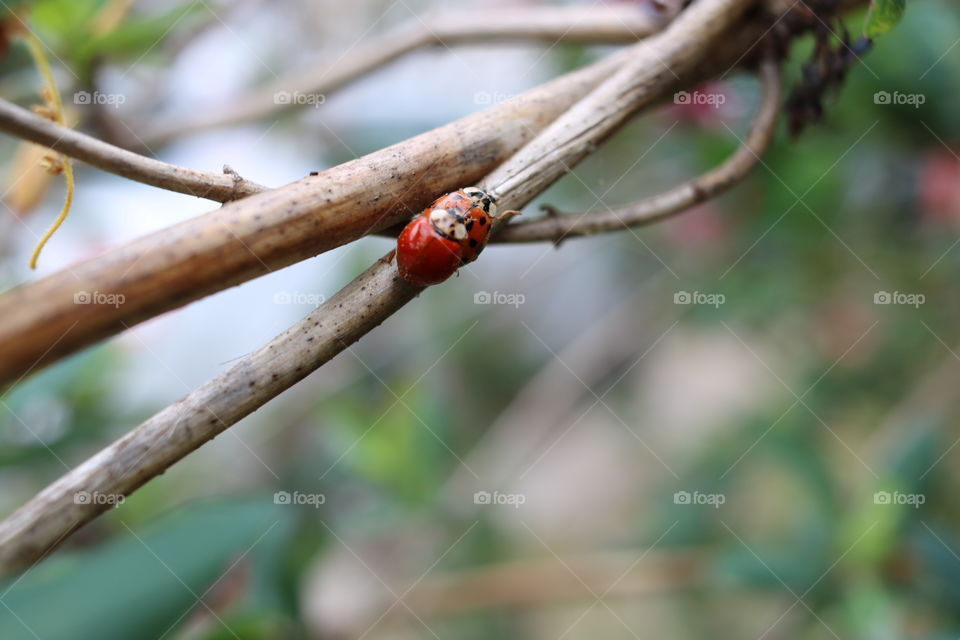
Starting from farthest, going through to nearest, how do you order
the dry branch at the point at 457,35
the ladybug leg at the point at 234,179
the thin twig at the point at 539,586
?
the thin twig at the point at 539,586 < the dry branch at the point at 457,35 < the ladybug leg at the point at 234,179

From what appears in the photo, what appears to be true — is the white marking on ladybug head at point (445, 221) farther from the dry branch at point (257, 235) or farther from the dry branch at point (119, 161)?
the dry branch at point (119, 161)

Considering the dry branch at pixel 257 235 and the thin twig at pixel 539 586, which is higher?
the dry branch at pixel 257 235

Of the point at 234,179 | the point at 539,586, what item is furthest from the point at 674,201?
the point at 539,586

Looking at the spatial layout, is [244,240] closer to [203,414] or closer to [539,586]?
[203,414]

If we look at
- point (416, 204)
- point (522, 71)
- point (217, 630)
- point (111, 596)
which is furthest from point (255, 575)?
point (522, 71)

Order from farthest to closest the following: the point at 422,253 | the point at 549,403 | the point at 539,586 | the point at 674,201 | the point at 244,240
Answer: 1. the point at 549,403
2. the point at 539,586
3. the point at 674,201
4. the point at 422,253
5. the point at 244,240

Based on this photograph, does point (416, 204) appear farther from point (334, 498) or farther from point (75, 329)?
point (334, 498)

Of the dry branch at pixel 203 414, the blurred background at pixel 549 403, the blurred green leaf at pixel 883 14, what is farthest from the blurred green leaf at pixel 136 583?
the blurred green leaf at pixel 883 14
